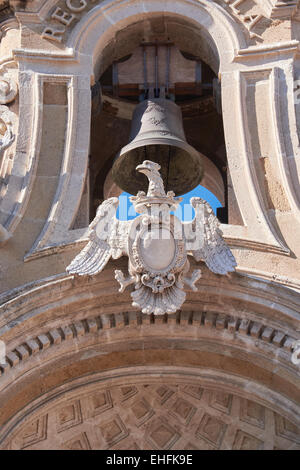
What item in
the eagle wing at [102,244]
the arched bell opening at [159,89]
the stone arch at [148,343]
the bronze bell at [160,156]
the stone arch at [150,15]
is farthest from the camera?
the arched bell opening at [159,89]

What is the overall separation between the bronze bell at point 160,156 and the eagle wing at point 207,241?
5.90ft

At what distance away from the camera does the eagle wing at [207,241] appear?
52.7 ft

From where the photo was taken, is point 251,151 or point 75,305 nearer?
point 75,305

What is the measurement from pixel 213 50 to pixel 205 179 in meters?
2.42

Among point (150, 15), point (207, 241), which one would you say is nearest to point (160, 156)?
point (150, 15)

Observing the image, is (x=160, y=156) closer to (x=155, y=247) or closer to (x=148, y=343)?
(x=155, y=247)

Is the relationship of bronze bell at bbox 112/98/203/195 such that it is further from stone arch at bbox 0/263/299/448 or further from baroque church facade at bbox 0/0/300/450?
stone arch at bbox 0/263/299/448

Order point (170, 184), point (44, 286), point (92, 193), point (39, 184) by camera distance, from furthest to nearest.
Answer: point (92, 193) < point (170, 184) < point (39, 184) < point (44, 286)

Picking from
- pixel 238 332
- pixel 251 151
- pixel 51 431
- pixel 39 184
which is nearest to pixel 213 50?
pixel 251 151

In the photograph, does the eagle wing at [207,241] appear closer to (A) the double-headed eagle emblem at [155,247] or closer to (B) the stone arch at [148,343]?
(A) the double-headed eagle emblem at [155,247]

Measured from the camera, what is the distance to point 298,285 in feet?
53.2

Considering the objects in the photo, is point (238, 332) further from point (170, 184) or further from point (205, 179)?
point (205, 179)

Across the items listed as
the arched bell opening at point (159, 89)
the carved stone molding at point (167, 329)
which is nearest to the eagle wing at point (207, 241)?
the carved stone molding at point (167, 329)

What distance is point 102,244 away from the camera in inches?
637
